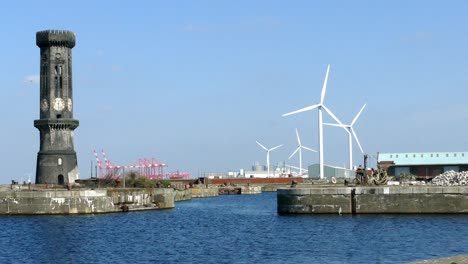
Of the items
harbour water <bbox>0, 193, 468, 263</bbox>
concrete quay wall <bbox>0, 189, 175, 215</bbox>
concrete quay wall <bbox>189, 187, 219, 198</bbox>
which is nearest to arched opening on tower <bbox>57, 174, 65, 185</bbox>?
concrete quay wall <bbox>0, 189, 175, 215</bbox>

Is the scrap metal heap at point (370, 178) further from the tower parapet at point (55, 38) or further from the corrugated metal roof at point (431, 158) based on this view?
the corrugated metal roof at point (431, 158)

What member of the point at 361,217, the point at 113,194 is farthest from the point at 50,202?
the point at 361,217

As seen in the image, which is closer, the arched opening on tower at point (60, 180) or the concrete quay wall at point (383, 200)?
the concrete quay wall at point (383, 200)

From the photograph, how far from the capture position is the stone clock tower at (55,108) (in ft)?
358

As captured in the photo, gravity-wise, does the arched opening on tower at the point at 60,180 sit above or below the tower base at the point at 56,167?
below

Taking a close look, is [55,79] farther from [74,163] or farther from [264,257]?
[264,257]

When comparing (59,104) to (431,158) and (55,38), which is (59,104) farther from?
(431,158)

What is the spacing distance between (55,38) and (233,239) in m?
51.9

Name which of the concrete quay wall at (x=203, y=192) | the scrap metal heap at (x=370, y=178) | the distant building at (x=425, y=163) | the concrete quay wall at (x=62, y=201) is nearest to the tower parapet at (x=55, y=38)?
the concrete quay wall at (x=62, y=201)

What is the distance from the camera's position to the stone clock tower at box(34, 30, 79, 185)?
358 ft

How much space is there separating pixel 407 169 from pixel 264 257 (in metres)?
133

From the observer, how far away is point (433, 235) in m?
64.6

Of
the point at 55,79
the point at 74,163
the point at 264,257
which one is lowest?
the point at 264,257

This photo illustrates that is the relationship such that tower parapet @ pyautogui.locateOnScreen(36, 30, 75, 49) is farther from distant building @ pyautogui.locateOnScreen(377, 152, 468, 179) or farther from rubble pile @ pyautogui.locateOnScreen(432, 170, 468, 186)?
distant building @ pyautogui.locateOnScreen(377, 152, 468, 179)
